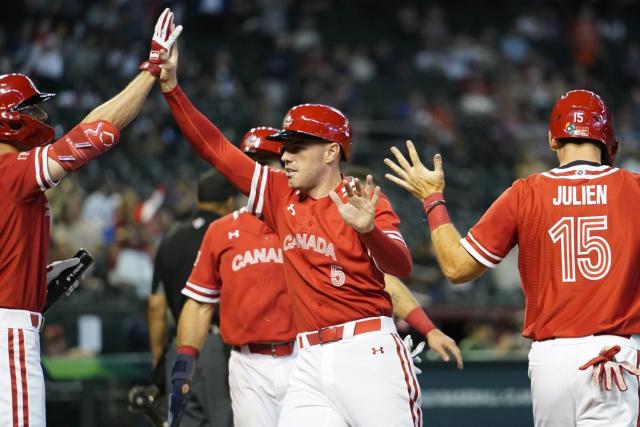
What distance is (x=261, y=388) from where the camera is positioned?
657 centimetres

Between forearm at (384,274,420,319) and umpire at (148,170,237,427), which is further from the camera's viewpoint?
umpire at (148,170,237,427)

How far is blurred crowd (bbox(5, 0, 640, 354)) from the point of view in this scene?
1505cm

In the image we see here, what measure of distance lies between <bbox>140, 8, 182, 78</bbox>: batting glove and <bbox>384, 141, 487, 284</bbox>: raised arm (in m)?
1.31

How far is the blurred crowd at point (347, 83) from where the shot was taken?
15055mm

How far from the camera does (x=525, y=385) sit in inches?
446

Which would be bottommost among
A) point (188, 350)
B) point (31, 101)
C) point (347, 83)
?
point (188, 350)

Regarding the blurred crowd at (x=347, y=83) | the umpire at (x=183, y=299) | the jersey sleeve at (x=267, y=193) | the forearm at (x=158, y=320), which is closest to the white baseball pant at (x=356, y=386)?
the jersey sleeve at (x=267, y=193)

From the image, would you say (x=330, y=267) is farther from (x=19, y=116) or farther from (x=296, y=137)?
(x=19, y=116)

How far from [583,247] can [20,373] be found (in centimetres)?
269

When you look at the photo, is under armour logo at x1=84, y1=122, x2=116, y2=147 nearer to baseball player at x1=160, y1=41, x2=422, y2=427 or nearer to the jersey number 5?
baseball player at x1=160, y1=41, x2=422, y2=427

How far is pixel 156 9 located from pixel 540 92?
25.4 ft

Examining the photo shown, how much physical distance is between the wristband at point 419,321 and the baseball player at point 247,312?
2.25ft

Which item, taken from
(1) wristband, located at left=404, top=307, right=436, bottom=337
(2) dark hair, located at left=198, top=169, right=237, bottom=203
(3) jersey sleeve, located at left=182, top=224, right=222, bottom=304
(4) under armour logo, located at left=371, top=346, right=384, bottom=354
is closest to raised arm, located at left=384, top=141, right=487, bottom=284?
(4) under armour logo, located at left=371, top=346, right=384, bottom=354

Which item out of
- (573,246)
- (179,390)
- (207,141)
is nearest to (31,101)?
(207,141)
